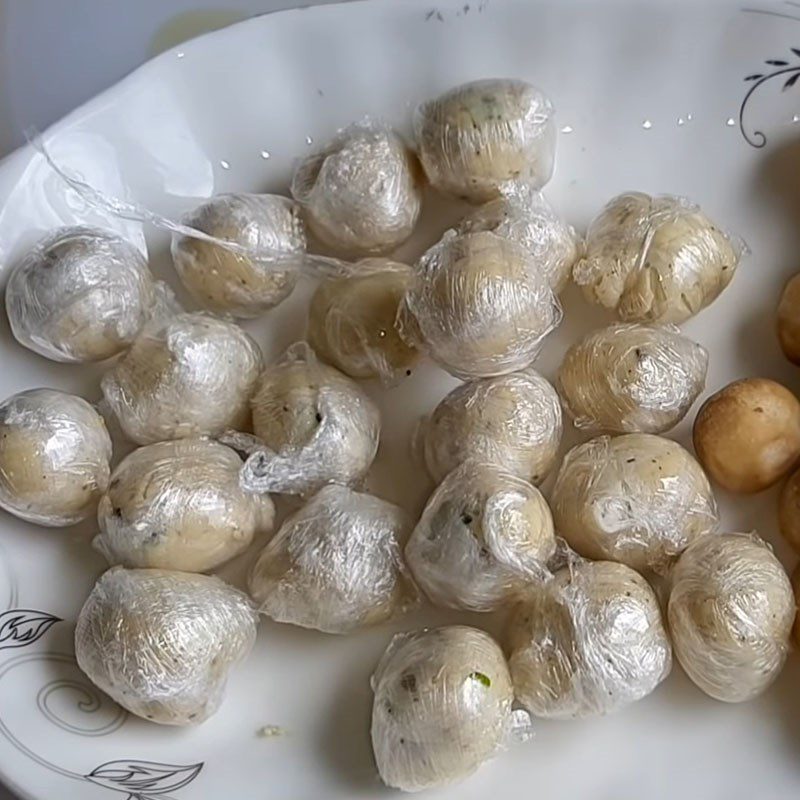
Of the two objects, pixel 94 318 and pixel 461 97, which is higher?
pixel 461 97

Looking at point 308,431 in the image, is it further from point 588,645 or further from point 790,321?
point 790,321

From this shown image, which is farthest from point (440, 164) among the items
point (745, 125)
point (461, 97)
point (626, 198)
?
point (745, 125)

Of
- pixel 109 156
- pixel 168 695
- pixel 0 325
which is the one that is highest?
pixel 109 156

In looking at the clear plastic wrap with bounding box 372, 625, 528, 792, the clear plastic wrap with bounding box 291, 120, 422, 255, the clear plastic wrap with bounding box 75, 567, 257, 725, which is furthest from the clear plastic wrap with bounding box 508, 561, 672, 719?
the clear plastic wrap with bounding box 291, 120, 422, 255

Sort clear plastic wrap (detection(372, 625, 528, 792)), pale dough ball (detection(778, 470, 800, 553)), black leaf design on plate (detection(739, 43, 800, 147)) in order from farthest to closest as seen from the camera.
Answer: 1. black leaf design on plate (detection(739, 43, 800, 147))
2. pale dough ball (detection(778, 470, 800, 553))
3. clear plastic wrap (detection(372, 625, 528, 792))

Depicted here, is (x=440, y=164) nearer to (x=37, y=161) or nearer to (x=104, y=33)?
(x=37, y=161)

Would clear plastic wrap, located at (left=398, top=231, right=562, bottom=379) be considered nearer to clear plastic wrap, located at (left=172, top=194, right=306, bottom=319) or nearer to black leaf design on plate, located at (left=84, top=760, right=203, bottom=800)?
clear plastic wrap, located at (left=172, top=194, right=306, bottom=319)

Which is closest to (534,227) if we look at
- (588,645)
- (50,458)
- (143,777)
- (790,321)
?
(790,321)
